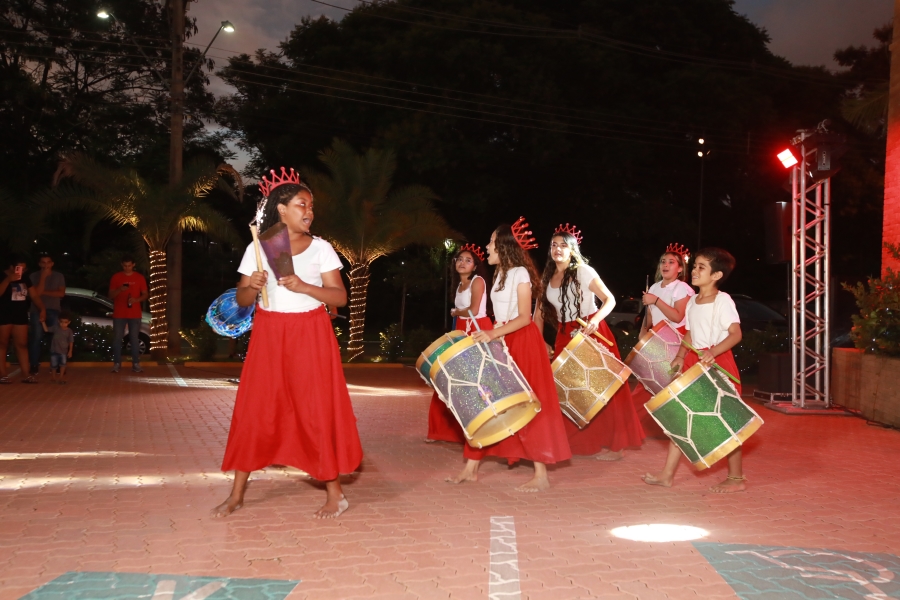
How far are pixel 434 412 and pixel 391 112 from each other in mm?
20434

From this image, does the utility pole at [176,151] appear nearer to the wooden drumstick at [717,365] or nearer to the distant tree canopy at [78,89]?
the distant tree canopy at [78,89]

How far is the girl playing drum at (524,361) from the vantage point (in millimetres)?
6625

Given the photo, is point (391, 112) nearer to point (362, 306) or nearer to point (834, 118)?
point (362, 306)

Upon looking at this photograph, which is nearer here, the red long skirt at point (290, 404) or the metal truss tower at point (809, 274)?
the red long skirt at point (290, 404)

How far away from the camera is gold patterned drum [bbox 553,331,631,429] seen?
723 centimetres

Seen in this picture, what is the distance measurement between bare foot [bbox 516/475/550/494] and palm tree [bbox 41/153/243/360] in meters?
14.0

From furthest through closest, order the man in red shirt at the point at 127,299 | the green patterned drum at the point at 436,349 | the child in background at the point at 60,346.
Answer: the man in red shirt at the point at 127,299 → the child in background at the point at 60,346 → the green patterned drum at the point at 436,349

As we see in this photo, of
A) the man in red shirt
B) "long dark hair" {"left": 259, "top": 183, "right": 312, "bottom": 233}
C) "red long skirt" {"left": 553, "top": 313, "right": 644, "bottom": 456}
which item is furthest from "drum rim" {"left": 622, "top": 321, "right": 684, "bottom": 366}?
the man in red shirt

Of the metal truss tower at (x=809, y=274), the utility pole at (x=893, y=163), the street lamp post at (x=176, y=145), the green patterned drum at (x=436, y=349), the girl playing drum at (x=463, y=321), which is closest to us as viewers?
the green patterned drum at (x=436, y=349)

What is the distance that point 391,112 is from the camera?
2791 cm

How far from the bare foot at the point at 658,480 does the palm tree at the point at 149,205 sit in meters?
14.1

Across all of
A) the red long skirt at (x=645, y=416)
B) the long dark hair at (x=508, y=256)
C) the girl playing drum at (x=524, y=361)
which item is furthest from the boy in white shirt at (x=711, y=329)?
the red long skirt at (x=645, y=416)

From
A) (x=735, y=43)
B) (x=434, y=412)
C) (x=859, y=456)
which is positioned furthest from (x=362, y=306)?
(x=735, y=43)

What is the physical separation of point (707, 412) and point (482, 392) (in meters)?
1.61
